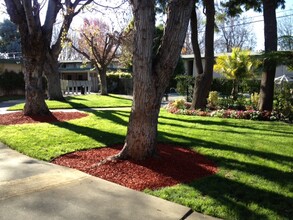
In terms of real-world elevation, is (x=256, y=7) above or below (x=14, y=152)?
above

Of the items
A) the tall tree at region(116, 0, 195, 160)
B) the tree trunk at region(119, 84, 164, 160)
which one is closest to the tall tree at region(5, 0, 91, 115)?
A: the tall tree at region(116, 0, 195, 160)

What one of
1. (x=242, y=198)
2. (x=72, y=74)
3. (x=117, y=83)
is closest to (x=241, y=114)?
(x=242, y=198)

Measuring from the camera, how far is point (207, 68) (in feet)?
49.4

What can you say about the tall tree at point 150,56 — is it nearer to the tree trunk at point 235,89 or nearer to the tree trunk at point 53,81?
the tree trunk at point 235,89

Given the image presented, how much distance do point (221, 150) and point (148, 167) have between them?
2248mm

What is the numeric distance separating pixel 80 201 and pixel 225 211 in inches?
69.4

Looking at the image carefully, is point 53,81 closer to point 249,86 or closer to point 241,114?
point 249,86

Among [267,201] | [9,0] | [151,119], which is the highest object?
[9,0]

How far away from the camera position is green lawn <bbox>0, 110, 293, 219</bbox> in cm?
428

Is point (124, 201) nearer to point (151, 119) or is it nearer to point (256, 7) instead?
point (151, 119)

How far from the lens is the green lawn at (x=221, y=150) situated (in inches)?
168

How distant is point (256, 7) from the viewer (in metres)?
15.7

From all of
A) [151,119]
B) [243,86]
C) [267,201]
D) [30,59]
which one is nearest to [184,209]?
[267,201]

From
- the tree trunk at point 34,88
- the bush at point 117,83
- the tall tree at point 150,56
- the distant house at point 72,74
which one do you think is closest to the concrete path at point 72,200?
the tall tree at point 150,56
